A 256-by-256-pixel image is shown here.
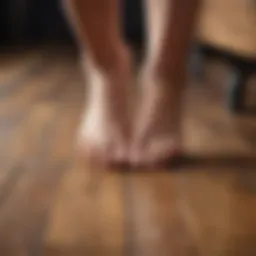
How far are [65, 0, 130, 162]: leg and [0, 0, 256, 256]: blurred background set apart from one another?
0.05 m

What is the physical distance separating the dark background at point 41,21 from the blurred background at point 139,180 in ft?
2.64

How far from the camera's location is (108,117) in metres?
0.89

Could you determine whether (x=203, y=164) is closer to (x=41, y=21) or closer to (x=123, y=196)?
(x=123, y=196)

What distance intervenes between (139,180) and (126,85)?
0.17m

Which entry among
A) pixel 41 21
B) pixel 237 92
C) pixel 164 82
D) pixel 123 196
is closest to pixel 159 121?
pixel 164 82

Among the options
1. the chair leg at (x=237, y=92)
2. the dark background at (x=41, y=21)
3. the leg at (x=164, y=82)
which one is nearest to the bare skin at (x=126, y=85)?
the leg at (x=164, y=82)

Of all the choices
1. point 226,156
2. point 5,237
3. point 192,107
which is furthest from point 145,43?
point 5,237

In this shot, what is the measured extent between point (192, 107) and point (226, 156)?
14.7 inches

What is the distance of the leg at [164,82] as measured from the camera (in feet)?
2.84

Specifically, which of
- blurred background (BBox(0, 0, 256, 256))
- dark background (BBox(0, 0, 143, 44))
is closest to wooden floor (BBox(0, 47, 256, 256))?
blurred background (BBox(0, 0, 256, 256))

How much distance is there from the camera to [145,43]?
2.34 meters

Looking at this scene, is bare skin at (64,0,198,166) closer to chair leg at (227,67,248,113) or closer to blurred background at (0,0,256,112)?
blurred background at (0,0,256,112)

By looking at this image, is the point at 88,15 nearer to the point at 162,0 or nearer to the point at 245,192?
the point at 162,0

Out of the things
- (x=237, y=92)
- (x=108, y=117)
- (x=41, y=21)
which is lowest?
(x=41, y=21)
